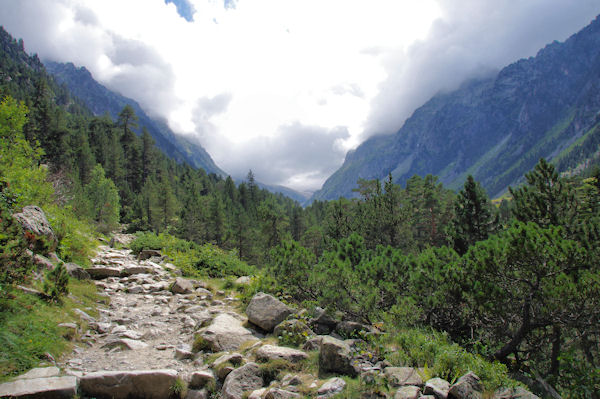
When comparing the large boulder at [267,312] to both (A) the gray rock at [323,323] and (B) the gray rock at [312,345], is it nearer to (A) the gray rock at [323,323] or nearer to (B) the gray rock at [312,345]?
(A) the gray rock at [323,323]

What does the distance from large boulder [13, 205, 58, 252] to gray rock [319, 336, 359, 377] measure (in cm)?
855

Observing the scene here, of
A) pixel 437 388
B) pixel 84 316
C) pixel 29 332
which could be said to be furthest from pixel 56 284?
pixel 437 388

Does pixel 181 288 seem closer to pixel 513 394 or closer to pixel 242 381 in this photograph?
pixel 242 381

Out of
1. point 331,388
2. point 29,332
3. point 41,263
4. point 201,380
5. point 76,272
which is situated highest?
point 41,263

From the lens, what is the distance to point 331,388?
4.71 meters

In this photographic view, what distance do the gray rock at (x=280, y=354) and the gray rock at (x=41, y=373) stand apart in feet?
10.7

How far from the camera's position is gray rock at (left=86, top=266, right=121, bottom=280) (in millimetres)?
11513

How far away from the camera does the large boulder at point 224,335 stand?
663 centimetres

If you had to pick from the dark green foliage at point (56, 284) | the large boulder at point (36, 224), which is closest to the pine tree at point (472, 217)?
the dark green foliage at point (56, 284)

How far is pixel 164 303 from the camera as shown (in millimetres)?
10195

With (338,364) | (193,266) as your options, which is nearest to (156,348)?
(338,364)

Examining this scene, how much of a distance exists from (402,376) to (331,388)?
1209 mm

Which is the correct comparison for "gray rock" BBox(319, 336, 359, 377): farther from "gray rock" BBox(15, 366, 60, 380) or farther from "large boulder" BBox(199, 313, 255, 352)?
"gray rock" BBox(15, 366, 60, 380)

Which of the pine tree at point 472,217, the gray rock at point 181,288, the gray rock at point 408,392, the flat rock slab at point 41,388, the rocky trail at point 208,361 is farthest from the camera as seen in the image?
the pine tree at point 472,217
